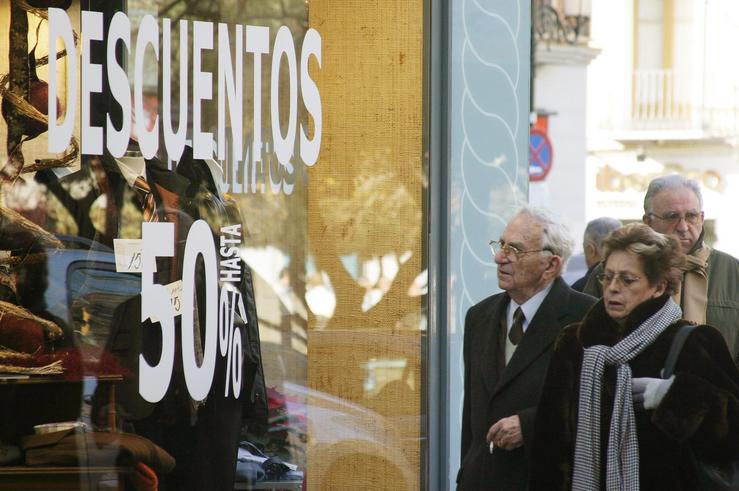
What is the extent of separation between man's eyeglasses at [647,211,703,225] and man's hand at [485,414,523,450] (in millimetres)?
1091

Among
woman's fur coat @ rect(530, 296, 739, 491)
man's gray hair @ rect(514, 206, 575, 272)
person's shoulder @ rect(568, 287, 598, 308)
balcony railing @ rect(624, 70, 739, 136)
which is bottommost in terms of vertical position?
woman's fur coat @ rect(530, 296, 739, 491)

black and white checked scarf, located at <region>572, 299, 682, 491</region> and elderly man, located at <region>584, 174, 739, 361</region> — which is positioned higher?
elderly man, located at <region>584, 174, 739, 361</region>

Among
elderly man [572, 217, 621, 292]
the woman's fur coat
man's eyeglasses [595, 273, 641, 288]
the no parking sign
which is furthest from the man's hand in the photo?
the no parking sign

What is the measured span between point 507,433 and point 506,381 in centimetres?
21

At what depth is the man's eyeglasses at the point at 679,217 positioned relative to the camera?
5090 mm

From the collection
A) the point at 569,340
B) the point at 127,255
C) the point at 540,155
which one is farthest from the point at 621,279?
the point at 540,155

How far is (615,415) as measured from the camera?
413 cm

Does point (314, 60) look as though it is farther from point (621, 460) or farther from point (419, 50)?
point (621, 460)

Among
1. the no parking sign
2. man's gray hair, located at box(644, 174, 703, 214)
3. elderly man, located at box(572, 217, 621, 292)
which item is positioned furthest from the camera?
the no parking sign

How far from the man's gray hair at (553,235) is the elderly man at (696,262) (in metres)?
0.38

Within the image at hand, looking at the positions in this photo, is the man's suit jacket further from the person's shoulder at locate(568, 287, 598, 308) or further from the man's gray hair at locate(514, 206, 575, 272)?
the man's gray hair at locate(514, 206, 575, 272)

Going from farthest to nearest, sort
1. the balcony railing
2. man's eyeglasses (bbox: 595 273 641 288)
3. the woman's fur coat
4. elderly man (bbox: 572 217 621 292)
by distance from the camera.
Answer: the balcony railing → elderly man (bbox: 572 217 621 292) → man's eyeglasses (bbox: 595 273 641 288) → the woman's fur coat

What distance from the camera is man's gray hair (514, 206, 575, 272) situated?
4.73 metres

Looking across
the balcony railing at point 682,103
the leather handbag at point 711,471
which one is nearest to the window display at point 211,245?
the leather handbag at point 711,471
